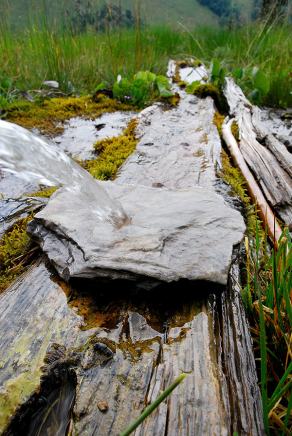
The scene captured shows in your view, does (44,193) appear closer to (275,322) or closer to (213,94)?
(275,322)

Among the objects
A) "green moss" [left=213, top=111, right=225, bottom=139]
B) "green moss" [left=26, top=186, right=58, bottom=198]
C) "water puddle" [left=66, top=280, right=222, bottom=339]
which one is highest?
"water puddle" [left=66, top=280, right=222, bottom=339]

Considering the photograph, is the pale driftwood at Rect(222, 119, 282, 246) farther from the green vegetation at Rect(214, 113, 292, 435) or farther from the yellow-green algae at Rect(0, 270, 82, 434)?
the yellow-green algae at Rect(0, 270, 82, 434)

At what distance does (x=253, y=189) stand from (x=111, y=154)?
1092mm

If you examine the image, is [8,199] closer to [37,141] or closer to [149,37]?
[37,141]

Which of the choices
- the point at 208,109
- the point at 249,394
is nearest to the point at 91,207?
the point at 249,394

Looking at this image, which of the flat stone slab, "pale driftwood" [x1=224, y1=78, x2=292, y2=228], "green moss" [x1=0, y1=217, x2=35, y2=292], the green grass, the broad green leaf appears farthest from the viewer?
the green grass

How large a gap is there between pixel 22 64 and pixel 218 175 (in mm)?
3731

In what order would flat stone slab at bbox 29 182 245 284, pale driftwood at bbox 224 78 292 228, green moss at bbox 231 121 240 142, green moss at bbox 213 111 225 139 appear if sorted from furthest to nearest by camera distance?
green moss at bbox 213 111 225 139 → green moss at bbox 231 121 240 142 → pale driftwood at bbox 224 78 292 228 → flat stone slab at bbox 29 182 245 284

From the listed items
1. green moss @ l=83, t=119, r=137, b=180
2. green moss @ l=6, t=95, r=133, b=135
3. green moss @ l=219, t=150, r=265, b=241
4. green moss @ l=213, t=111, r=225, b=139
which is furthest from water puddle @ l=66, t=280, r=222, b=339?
green moss @ l=6, t=95, r=133, b=135

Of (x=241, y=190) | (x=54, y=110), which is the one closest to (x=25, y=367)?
(x=241, y=190)

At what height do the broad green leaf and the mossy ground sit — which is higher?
the mossy ground

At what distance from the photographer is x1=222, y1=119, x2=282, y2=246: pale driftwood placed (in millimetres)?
1857

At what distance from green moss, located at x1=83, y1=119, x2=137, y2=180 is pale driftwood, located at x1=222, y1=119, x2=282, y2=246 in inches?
29.9

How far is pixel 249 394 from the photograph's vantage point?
38.2 inches
